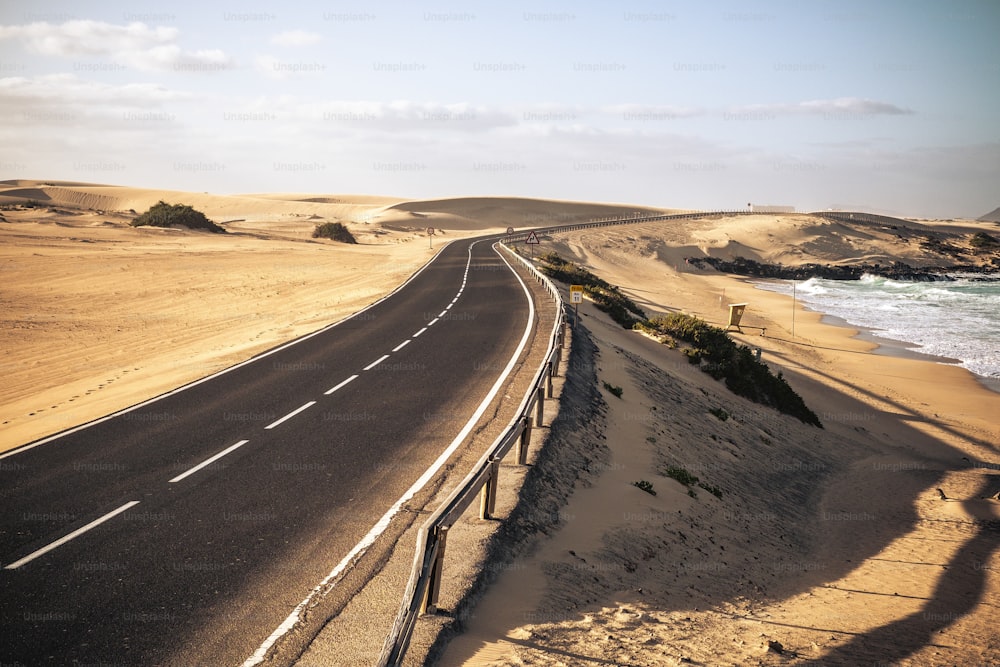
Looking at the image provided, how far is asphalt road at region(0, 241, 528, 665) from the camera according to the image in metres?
5.94

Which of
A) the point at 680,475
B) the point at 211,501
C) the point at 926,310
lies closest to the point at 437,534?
the point at 211,501

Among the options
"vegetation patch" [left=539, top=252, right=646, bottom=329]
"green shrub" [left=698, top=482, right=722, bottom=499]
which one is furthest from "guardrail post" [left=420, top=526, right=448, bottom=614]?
"vegetation patch" [left=539, top=252, right=646, bottom=329]

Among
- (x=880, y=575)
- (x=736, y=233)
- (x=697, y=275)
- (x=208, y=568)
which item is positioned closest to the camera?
(x=208, y=568)

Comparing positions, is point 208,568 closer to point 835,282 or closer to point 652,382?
point 652,382

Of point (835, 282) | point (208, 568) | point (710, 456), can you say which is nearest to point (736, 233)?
point (835, 282)

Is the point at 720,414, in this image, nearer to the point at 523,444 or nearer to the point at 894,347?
the point at 523,444

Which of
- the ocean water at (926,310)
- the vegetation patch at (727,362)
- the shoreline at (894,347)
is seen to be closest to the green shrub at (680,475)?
the vegetation patch at (727,362)

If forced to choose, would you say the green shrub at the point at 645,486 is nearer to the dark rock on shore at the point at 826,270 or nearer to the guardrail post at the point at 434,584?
the guardrail post at the point at 434,584

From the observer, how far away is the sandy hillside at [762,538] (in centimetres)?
657

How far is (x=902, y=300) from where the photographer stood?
60344mm

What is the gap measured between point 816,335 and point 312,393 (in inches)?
1300

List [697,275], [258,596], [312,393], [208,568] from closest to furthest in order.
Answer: [258,596]
[208,568]
[312,393]
[697,275]

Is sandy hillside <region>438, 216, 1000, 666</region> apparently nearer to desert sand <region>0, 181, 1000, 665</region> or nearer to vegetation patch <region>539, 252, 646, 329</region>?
desert sand <region>0, 181, 1000, 665</region>

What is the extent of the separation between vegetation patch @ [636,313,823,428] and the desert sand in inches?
28.2
